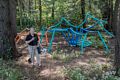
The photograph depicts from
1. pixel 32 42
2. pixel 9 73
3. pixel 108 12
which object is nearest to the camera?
pixel 9 73

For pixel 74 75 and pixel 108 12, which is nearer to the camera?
pixel 74 75

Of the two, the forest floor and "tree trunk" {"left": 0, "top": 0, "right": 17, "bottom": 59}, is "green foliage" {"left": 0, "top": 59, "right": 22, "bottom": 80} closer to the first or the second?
the forest floor

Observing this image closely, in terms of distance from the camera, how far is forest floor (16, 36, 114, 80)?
20.4 ft

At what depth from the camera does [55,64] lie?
7.16m

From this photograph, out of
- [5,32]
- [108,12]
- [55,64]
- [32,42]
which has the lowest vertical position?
[55,64]

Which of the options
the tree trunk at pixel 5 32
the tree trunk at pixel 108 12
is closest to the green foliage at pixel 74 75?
the tree trunk at pixel 5 32

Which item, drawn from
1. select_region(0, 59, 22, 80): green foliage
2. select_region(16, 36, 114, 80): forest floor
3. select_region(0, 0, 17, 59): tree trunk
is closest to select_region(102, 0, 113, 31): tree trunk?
select_region(16, 36, 114, 80): forest floor

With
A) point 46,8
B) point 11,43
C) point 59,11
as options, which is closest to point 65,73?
point 11,43

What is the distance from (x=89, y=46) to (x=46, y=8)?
11591 mm

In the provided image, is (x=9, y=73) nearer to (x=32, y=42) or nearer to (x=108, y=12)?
(x=32, y=42)

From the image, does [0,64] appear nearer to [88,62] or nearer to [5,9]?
[5,9]

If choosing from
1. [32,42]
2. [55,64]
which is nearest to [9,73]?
[32,42]

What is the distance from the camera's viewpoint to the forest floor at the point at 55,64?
20.4ft

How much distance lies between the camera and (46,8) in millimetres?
20578
